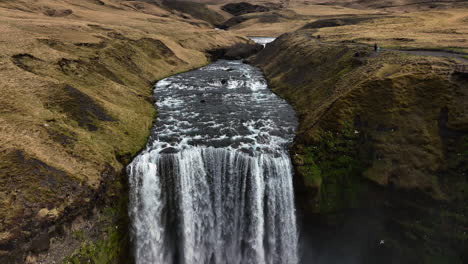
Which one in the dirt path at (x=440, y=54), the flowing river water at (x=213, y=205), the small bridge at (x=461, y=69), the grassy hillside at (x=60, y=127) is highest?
the dirt path at (x=440, y=54)

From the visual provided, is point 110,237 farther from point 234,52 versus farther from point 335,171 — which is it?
point 234,52

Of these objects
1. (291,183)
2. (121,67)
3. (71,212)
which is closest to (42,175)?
(71,212)

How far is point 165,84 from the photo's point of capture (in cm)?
5716

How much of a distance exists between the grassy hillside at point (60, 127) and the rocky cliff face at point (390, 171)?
19.4 meters

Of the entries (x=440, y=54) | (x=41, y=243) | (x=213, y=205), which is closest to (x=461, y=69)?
(x=440, y=54)

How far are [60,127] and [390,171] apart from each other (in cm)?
3254

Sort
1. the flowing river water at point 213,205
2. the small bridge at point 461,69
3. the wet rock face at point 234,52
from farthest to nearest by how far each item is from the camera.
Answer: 1. the wet rock face at point 234,52
2. the small bridge at point 461,69
3. the flowing river water at point 213,205

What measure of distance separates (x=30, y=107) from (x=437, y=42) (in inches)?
2426

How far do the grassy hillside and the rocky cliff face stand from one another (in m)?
19.4

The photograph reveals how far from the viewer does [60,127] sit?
27297mm

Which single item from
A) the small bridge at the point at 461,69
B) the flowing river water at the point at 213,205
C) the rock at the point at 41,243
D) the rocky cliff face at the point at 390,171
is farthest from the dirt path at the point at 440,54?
the rock at the point at 41,243

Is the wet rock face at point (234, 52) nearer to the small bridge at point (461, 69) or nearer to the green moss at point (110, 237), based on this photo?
the small bridge at point (461, 69)

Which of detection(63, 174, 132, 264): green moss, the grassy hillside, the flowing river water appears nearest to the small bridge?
the flowing river water

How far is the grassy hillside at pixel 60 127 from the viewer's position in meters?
19.2
